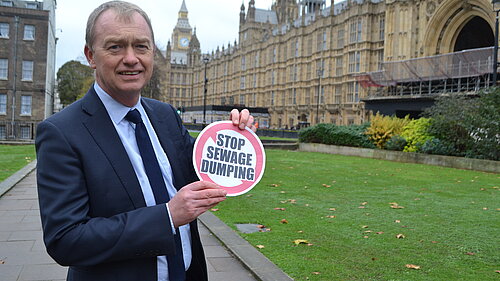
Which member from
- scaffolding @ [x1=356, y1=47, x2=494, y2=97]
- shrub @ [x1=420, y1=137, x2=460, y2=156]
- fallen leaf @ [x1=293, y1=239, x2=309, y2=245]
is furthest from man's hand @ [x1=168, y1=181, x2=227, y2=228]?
scaffolding @ [x1=356, y1=47, x2=494, y2=97]

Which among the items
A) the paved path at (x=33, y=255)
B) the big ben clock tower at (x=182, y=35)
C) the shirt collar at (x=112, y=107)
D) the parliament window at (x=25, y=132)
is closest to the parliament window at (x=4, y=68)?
the parliament window at (x=25, y=132)

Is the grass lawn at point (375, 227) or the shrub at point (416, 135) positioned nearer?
the grass lawn at point (375, 227)

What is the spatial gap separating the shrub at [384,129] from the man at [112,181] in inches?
777

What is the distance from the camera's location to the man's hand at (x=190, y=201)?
1.49 m

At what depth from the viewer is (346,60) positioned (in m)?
47.4

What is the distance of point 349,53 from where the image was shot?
46781mm

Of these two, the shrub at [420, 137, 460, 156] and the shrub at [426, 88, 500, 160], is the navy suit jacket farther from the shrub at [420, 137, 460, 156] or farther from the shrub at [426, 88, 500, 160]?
the shrub at [420, 137, 460, 156]

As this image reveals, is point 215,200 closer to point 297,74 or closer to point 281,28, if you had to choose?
point 297,74

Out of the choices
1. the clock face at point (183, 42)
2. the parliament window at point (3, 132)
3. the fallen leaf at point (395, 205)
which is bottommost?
the fallen leaf at point (395, 205)

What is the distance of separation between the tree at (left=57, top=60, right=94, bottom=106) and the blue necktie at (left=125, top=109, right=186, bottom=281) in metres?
70.4

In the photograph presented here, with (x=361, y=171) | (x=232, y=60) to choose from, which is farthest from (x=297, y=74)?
(x=361, y=171)

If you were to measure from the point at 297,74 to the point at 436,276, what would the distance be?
5515 cm

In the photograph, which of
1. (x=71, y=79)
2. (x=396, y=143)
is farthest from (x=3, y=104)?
(x=71, y=79)

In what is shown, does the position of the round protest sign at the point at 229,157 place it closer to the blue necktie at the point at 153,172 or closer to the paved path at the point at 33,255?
the blue necktie at the point at 153,172
